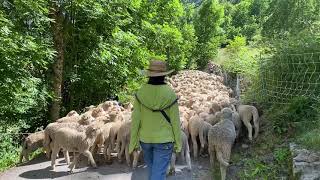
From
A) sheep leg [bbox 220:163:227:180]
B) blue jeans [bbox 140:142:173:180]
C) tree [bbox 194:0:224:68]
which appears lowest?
sheep leg [bbox 220:163:227:180]

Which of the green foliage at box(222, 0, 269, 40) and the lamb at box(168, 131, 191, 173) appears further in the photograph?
the green foliage at box(222, 0, 269, 40)

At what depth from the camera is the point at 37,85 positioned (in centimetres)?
1213

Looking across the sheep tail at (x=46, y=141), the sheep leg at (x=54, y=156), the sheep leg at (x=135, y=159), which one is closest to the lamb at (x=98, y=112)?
the sheep tail at (x=46, y=141)

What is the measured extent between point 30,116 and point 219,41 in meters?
24.6

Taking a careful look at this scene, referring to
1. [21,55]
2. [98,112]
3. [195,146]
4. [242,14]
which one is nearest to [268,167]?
[195,146]

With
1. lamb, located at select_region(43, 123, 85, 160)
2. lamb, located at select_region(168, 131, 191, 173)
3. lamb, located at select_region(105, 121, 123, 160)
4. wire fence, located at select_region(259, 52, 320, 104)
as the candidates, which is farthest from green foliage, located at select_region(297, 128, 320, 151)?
lamb, located at select_region(43, 123, 85, 160)

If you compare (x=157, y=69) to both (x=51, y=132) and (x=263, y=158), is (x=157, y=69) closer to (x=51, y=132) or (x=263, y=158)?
(x=263, y=158)

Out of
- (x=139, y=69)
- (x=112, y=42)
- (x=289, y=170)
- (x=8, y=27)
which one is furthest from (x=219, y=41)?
(x=289, y=170)

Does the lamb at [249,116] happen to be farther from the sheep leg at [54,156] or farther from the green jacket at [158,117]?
the sheep leg at [54,156]

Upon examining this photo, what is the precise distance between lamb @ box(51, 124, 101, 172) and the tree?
26.4m

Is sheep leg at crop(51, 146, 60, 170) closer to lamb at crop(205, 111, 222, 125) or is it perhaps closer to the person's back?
lamb at crop(205, 111, 222, 125)

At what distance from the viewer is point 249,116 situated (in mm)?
8930

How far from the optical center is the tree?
34469 mm

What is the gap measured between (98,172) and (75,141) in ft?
2.35
